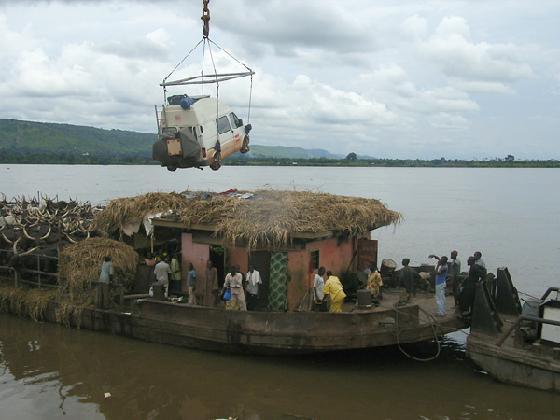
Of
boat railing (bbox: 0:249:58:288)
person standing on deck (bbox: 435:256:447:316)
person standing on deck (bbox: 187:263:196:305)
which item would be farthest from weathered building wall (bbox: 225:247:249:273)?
boat railing (bbox: 0:249:58:288)

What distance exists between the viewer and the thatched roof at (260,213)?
12914 millimetres

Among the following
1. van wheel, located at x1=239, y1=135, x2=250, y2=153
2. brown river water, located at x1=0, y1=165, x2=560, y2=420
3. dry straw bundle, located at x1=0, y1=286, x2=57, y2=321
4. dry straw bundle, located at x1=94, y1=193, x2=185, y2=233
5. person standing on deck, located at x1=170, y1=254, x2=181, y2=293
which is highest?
van wheel, located at x1=239, y1=135, x2=250, y2=153

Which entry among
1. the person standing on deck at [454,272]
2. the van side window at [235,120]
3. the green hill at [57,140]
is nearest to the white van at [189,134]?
the van side window at [235,120]

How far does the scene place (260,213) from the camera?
13391 mm

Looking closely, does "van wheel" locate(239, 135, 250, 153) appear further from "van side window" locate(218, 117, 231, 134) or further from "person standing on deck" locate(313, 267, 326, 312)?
"person standing on deck" locate(313, 267, 326, 312)

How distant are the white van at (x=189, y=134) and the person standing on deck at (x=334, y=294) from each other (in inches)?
221

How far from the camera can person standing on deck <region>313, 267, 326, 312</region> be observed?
12669 millimetres

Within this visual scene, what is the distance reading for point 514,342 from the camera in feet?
37.7

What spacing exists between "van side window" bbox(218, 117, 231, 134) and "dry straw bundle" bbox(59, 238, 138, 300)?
14.3ft

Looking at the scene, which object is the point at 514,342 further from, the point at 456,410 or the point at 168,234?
the point at 168,234

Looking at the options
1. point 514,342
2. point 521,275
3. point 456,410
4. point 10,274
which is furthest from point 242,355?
point 521,275

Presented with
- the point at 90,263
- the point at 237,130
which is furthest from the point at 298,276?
the point at 237,130

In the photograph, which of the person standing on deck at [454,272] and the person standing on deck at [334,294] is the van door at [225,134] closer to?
the person standing on deck at [334,294]

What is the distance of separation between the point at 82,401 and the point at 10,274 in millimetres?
7362
